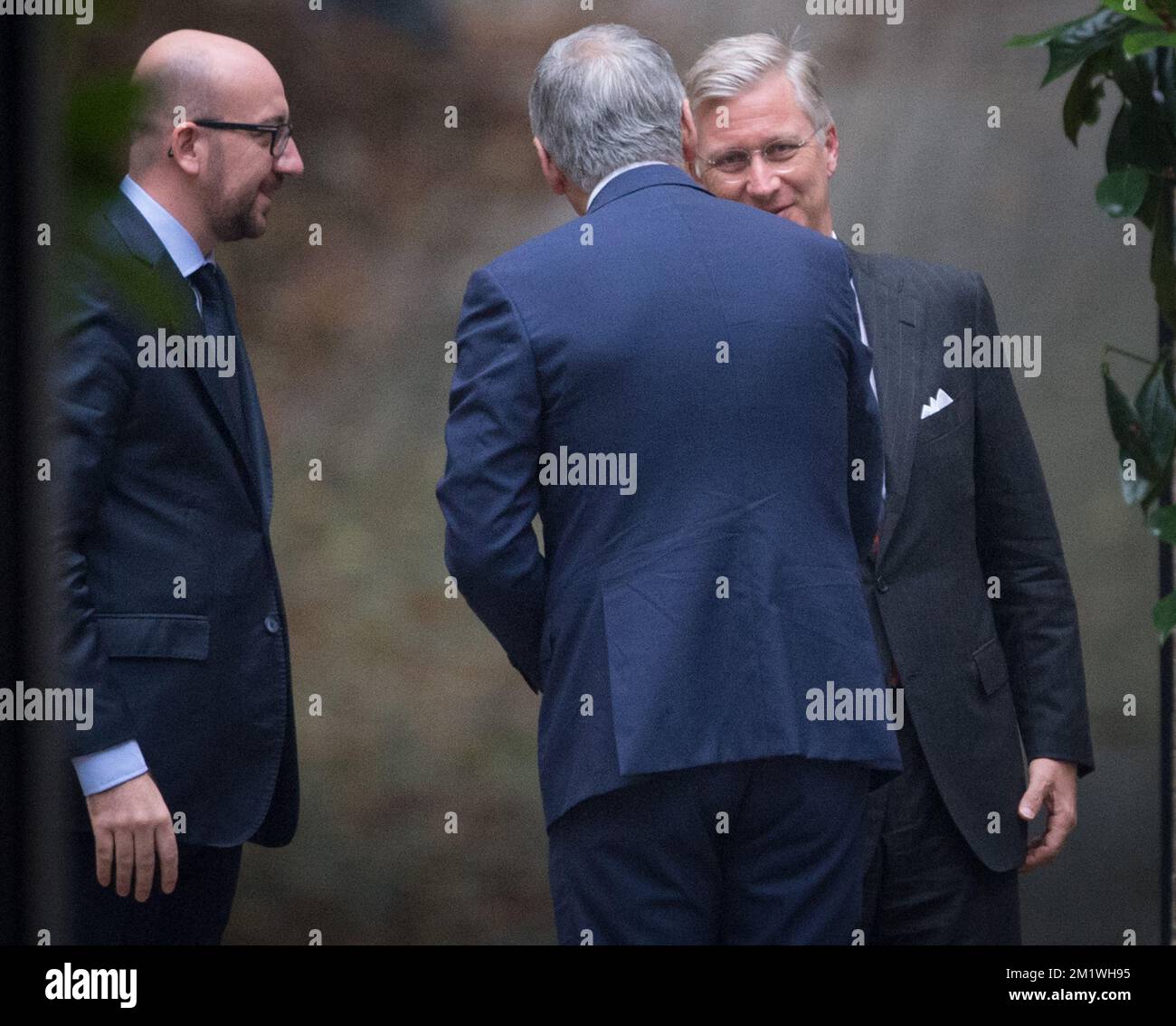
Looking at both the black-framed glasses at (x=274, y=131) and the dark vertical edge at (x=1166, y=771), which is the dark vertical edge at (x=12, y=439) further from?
the dark vertical edge at (x=1166, y=771)

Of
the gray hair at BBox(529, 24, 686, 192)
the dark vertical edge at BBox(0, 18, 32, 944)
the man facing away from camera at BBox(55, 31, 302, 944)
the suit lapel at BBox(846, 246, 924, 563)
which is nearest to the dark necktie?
the man facing away from camera at BBox(55, 31, 302, 944)

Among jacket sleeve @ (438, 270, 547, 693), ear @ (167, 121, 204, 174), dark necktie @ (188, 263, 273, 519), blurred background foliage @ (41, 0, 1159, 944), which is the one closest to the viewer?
jacket sleeve @ (438, 270, 547, 693)

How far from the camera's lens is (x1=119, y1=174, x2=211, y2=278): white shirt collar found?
7.66 feet

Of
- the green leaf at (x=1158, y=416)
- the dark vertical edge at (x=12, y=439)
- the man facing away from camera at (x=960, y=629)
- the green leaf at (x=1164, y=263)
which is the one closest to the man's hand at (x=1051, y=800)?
the man facing away from camera at (x=960, y=629)

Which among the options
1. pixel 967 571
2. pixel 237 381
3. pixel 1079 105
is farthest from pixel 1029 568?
pixel 237 381

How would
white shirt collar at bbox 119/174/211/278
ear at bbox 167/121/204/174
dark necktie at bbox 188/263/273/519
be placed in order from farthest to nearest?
dark necktie at bbox 188/263/273/519 → white shirt collar at bbox 119/174/211/278 → ear at bbox 167/121/204/174

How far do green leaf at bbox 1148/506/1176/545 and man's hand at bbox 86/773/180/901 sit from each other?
1.52 m

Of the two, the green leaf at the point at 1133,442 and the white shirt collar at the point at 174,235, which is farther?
the green leaf at the point at 1133,442

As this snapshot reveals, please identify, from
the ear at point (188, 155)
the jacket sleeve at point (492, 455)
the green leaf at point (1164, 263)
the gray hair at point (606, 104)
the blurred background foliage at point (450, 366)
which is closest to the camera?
the jacket sleeve at point (492, 455)

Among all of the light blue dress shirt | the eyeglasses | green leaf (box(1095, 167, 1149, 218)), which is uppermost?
the eyeglasses

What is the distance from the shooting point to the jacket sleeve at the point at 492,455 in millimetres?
1966

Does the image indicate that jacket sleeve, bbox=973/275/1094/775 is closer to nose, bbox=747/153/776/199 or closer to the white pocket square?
the white pocket square

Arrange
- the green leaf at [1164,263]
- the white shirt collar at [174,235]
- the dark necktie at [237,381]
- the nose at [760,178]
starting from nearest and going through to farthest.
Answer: the white shirt collar at [174,235] → the dark necktie at [237,381] → the green leaf at [1164,263] → the nose at [760,178]
